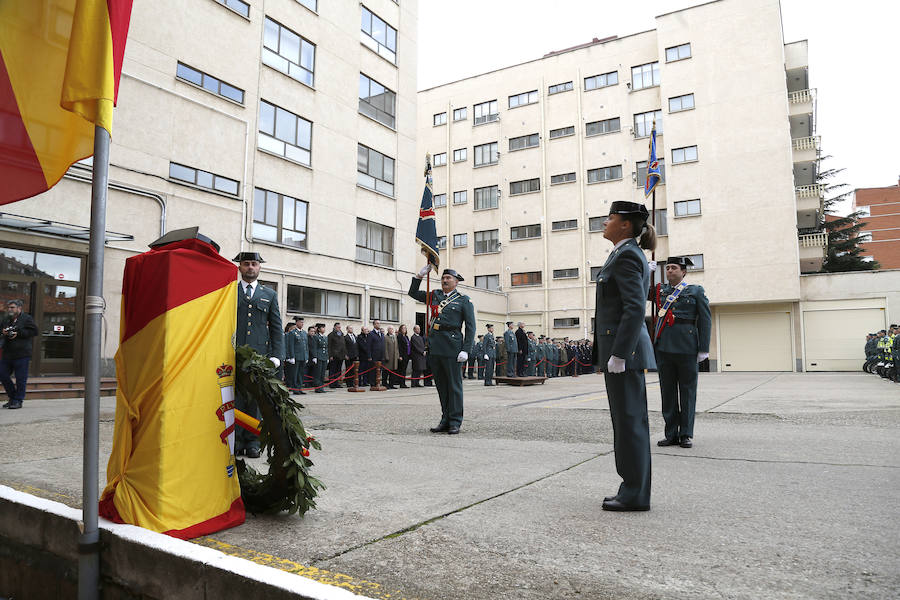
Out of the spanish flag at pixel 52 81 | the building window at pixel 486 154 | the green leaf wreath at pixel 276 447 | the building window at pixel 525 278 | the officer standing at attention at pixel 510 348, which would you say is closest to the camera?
the spanish flag at pixel 52 81

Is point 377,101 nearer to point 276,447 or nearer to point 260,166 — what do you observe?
point 260,166

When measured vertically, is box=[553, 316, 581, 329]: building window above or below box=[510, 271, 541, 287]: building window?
below

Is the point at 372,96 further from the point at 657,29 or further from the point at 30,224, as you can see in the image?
the point at 657,29

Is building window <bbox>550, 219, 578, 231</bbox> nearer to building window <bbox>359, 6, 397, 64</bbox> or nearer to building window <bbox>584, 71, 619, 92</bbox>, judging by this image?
building window <bbox>584, 71, 619, 92</bbox>

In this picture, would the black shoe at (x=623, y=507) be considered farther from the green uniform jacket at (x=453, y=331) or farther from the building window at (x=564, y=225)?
the building window at (x=564, y=225)

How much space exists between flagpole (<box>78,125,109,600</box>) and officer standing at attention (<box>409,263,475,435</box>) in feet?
14.8

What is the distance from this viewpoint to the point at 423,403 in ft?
38.4

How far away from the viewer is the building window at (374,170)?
80.9 feet

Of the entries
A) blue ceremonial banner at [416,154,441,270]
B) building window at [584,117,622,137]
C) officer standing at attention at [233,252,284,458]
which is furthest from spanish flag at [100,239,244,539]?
building window at [584,117,622,137]

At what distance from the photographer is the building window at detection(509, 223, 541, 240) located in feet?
125

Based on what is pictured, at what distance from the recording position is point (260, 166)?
2011cm

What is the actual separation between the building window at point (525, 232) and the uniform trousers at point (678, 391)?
32361 mm

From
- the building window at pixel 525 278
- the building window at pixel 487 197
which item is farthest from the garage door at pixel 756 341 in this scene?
the building window at pixel 487 197

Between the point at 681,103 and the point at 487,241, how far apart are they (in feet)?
46.5
